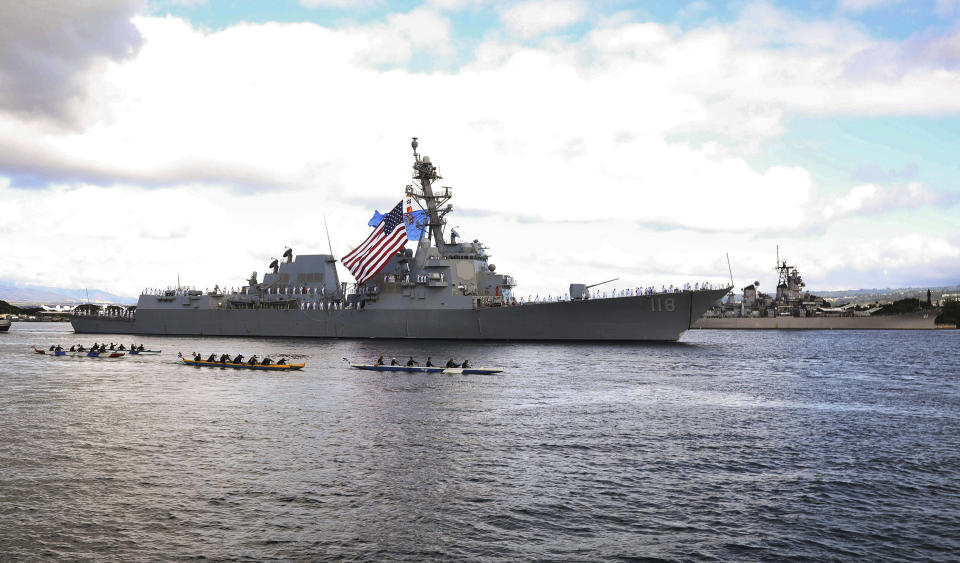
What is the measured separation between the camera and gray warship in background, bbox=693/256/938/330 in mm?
126125

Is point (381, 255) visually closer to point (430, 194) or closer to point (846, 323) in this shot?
point (430, 194)

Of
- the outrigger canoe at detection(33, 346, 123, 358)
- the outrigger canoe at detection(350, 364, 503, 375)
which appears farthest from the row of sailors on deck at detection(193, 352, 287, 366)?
the outrigger canoe at detection(33, 346, 123, 358)

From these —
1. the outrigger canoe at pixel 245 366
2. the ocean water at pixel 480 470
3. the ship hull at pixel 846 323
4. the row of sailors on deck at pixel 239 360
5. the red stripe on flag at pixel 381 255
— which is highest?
the red stripe on flag at pixel 381 255

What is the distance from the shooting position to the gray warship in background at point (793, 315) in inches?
4966

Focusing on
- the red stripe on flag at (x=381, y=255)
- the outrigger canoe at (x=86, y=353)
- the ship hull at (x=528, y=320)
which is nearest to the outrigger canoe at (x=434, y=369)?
the red stripe on flag at (x=381, y=255)

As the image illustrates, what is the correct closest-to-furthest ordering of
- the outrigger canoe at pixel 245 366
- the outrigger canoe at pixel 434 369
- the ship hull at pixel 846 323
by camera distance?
the outrigger canoe at pixel 434 369, the outrigger canoe at pixel 245 366, the ship hull at pixel 846 323

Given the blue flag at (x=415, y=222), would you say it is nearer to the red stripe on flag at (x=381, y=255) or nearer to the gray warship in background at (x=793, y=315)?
the red stripe on flag at (x=381, y=255)

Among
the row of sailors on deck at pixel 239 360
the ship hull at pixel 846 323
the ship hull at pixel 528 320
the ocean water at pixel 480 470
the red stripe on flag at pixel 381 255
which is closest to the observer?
the ocean water at pixel 480 470

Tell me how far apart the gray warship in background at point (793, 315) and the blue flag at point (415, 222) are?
82.5 meters

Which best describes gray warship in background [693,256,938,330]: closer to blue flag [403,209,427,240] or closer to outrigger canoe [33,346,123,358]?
blue flag [403,209,427,240]

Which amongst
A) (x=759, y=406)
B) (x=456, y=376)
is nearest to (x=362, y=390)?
(x=456, y=376)

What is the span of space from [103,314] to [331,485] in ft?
307

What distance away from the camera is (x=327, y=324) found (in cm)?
7306

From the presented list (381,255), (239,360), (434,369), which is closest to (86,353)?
(239,360)
